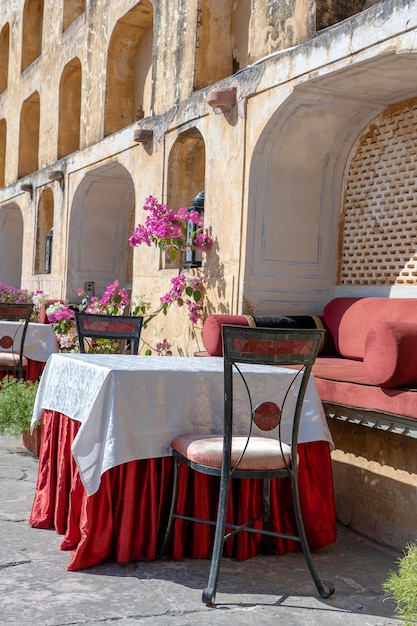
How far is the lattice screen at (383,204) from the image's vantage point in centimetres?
667

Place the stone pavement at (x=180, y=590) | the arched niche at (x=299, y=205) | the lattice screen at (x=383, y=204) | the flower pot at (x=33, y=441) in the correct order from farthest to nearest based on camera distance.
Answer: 1. the arched niche at (x=299, y=205)
2. the lattice screen at (x=383, y=204)
3. the flower pot at (x=33, y=441)
4. the stone pavement at (x=180, y=590)

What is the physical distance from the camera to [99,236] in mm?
13109

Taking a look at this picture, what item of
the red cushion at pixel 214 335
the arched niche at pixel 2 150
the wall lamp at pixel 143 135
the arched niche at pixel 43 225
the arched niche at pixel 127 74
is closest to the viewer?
the red cushion at pixel 214 335

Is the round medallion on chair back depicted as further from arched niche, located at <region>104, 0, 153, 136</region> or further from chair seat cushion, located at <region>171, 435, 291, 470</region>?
arched niche, located at <region>104, 0, 153, 136</region>

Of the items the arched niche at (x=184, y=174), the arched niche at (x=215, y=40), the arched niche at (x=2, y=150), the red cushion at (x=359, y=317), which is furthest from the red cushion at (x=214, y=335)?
the arched niche at (x=2, y=150)

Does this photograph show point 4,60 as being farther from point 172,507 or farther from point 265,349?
point 265,349

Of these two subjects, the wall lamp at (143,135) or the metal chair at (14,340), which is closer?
the metal chair at (14,340)

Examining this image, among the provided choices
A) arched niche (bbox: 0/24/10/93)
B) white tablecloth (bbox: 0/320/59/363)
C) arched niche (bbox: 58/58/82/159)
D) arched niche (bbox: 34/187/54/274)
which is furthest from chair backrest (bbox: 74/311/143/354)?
arched niche (bbox: 0/24/10/93)

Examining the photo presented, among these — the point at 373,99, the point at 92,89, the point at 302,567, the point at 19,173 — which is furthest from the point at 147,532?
the point at 19,173

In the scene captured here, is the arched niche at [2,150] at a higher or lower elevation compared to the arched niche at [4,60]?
lower

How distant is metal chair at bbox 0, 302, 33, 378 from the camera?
7.39 meters

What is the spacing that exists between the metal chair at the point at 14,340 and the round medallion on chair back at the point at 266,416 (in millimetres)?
4007

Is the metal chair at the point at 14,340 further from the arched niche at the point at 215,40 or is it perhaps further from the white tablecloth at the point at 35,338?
the arched niche at the point at 215,40

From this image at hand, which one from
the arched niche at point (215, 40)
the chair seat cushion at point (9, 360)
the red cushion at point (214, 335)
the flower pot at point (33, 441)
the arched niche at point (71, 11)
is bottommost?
the flower pot at point (33, 441)
